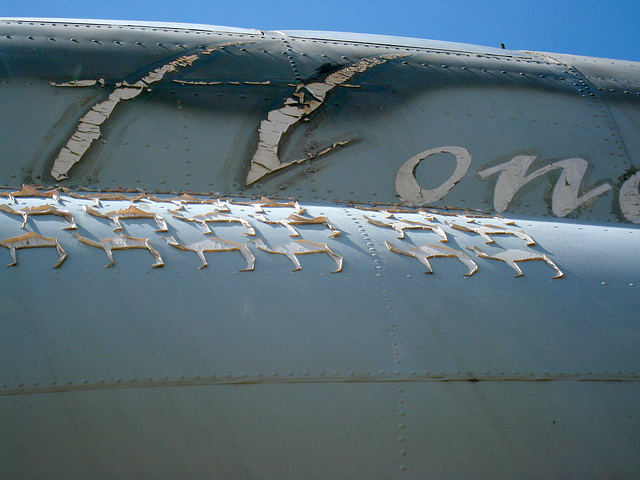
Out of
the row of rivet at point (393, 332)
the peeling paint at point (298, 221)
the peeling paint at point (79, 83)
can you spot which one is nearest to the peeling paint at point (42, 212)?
the peeling paint at point (298, 221)

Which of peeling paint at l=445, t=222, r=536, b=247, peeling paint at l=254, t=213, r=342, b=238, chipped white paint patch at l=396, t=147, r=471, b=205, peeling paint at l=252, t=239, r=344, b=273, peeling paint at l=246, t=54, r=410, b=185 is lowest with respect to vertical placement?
peeling paint at l=252, t=239, r=344, b=273

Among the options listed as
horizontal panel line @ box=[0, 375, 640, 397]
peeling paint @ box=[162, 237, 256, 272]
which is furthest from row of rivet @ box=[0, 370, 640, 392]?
peeling paint @ box=[162, 237, 256, 272]

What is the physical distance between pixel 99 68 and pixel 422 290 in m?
2.75

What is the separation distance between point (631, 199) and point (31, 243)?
3.72 m

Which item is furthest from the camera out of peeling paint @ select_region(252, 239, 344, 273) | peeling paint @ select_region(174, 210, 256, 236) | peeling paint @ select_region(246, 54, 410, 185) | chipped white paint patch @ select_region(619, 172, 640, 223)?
chipped white paint patch @ select_region(619, 172, 640, 223)

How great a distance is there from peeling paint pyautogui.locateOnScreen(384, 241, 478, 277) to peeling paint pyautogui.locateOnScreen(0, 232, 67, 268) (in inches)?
51.2

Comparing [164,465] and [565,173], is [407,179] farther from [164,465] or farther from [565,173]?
[164,465]

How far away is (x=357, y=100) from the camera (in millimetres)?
3760

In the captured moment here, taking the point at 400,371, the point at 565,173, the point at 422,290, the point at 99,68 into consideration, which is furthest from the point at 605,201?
the point at 99,68

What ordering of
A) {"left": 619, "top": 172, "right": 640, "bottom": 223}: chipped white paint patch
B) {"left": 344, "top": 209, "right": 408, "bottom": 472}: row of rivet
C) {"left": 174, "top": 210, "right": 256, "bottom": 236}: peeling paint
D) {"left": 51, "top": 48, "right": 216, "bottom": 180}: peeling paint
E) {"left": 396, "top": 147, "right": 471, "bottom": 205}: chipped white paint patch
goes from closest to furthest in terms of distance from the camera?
1. {"left": 344, "top": 209, "right": 408, "bottom": 472}: row of rivet
2. {"left": 174, "top": 210, "right": 256, "bottom": 236}: peeling paint
3. {"left": 51, "top": 48, "right": 216, "bottom": 180}: peeling paint
4. {"left": 396, "top": 147, "right": 471, "bottom": 205}: chipped white paint patch
5. {"left": 619, "top": 172, "right": 640, "bottom": 223}: chipped white paint patch

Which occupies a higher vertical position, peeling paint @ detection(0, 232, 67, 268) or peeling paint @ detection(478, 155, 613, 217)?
peeling paint @ detection(478, 155, 613, 217)

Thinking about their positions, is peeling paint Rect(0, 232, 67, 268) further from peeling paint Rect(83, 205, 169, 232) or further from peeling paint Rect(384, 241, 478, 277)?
peeling paint Rect(384, 241, 478, 277)

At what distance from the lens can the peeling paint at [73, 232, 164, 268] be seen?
203 centimetres

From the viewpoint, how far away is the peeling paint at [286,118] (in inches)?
136
